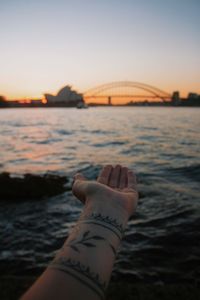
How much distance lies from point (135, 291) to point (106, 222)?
1790mm

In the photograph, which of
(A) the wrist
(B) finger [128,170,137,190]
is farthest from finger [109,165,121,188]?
(A) the wrist

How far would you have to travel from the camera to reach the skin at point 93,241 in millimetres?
1571

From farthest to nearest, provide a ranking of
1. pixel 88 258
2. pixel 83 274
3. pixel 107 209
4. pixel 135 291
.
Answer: pixel 135 291 < pixel 107 209 < pixel 88 258 < pixel 83 274

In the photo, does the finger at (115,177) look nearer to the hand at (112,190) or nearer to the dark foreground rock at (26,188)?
the hand at (112,190)

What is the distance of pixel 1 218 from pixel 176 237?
4.29 meters

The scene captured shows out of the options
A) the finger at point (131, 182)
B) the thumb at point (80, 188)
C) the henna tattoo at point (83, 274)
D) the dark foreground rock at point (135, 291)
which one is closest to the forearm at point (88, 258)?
the henna tattoo at point (83, 274)

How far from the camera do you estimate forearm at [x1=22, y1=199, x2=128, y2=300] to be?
5.20 feet

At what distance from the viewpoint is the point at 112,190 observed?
2814 millimetres

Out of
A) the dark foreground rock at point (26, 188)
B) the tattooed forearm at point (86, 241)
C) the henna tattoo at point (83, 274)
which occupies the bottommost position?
the dark foreground rock at point (26, 188)

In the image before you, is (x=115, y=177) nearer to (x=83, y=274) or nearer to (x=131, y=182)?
(x=131, y=182)

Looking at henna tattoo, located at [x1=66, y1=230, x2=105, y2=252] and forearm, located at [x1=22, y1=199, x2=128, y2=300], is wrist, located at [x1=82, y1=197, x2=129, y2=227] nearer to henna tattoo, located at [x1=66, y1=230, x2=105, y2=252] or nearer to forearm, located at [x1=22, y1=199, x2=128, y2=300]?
forearm, located at [x1=22, y1=199, x2=128, y2=300]

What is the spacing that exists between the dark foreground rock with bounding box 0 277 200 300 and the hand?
1.34 metres

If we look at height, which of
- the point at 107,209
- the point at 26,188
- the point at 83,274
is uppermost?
the point at 107,209

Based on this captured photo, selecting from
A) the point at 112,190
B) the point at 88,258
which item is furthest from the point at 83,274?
the point at 112,190
